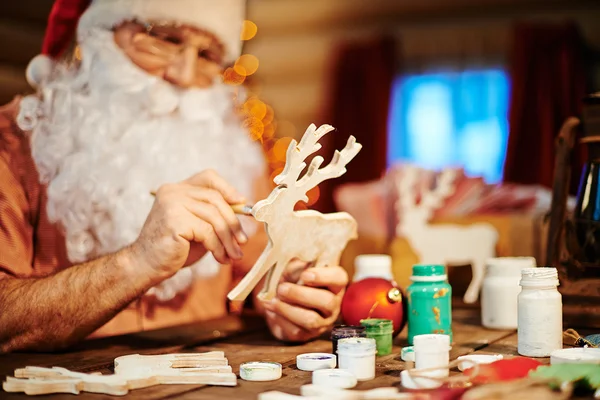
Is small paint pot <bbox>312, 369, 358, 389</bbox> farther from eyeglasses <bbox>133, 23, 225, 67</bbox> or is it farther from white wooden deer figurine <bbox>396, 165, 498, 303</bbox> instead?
white wooden deer figurine <bbox>396, 165, 498, 303</bbox>

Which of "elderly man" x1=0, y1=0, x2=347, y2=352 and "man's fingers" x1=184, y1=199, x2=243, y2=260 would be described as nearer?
"man's fingers" x1=184, y1=199, x2=243, y2=260

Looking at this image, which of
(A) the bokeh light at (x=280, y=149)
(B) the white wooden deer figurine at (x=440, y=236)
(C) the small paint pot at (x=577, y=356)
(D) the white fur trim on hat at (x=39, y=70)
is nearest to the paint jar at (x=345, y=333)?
(C) the small paint pot at (x=577, y=356)

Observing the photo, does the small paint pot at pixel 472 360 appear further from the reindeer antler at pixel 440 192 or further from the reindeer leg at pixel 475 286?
the reindeer antler at pixel 440 192

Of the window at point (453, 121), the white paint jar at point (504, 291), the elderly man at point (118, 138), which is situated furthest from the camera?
the window at point (453, 121)

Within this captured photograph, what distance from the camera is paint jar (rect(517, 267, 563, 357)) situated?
1450mm

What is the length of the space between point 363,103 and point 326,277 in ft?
16.1

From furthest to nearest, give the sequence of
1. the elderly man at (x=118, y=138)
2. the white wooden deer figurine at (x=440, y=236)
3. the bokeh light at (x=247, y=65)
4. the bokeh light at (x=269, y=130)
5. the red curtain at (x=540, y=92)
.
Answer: the bokeh light at (x=247, y=65), the bokeh light at (x=269, y=130), the red curtain at (x=540, y=92), the white wooden deer figurine at (x=440, y=236), the elderly man at (x=118, y=138)

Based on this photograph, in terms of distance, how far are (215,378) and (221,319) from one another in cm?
88

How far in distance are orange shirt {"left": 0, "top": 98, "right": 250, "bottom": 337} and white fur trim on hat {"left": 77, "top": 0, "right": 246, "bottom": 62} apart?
388 mm

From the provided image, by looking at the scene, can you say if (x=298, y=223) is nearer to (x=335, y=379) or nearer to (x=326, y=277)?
(x=326, y=277)

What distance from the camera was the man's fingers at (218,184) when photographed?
1.67 meters

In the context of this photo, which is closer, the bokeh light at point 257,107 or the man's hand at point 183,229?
the man's hand at point 183,229

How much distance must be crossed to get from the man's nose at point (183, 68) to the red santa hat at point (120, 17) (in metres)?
0.10

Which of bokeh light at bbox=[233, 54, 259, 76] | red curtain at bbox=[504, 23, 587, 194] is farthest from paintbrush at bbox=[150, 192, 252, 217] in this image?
bokeh light at bbox=[233, 54, 259, 76]
